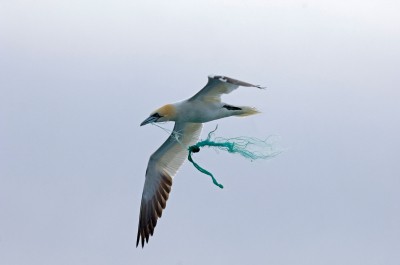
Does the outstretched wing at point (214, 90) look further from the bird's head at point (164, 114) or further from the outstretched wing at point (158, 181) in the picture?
the outstretched wing at point (158, 181)

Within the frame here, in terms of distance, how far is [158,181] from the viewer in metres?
25.0

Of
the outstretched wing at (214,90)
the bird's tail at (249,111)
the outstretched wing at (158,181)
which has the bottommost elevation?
the outstretched wing at (158,181)

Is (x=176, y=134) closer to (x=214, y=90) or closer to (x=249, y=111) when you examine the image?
(x=214, y=90)

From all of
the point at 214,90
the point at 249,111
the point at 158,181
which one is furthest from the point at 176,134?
the point at 249,111

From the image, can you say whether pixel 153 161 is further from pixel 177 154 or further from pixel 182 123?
pixel 182 123

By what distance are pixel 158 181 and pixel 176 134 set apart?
197cm

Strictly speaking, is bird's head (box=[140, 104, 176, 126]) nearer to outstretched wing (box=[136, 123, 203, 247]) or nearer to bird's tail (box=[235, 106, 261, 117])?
bird's tail (box=[235, 106, 261, 117])

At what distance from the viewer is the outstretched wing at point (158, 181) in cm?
2464

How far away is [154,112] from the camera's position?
21.8m

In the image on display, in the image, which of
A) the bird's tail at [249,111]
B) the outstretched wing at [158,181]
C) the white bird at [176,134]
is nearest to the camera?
the white bird at [176,134]

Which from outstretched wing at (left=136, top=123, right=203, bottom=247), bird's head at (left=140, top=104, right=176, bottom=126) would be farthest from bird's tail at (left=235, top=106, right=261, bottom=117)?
outstretched wing at (left=136, top=123, right=203, bottom=247)

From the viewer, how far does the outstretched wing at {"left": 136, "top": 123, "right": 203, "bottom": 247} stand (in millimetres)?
24641

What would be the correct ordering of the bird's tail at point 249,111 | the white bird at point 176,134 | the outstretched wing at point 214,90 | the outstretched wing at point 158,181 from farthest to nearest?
the outstretched wing at point 158,181 → the bird's tail at point 249,111 → the white bird at point 176,134 → the outstretched wing at point 214,90

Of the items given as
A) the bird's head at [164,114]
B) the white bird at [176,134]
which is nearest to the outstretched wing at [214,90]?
the white bird at [176,134]
